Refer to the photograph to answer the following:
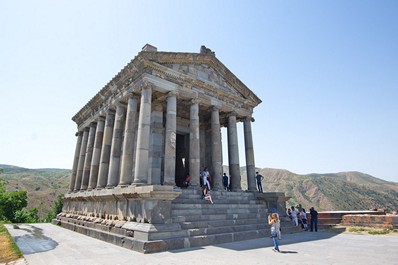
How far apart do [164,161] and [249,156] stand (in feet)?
21.9

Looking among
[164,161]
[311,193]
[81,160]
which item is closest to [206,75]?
[164,161]

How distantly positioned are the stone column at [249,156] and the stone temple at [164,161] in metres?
0.07

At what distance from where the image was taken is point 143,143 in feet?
39.1

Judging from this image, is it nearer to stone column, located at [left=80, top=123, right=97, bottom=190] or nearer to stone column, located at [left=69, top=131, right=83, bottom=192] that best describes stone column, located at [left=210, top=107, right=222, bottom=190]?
stone column, located at [left=80, top=123, right=97, bottom=190]

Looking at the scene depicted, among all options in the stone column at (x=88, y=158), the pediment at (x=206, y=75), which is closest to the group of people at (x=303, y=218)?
the pediment at (x=206, y=75)

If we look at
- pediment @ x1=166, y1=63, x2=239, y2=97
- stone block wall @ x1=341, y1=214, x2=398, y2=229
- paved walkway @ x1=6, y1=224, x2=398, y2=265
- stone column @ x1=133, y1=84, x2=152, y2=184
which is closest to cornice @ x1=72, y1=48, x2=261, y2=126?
pediment @ x1=166, y1=63, x2=239, y2=97

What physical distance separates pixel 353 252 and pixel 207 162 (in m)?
12.5

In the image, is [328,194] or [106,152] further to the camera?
[328,194]

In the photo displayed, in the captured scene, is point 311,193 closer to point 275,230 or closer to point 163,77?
point 163,77

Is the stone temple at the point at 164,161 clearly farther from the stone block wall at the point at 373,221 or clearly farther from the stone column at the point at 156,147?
the stone block wall at the point at 373,221

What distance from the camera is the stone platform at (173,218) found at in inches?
336

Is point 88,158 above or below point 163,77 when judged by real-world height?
below

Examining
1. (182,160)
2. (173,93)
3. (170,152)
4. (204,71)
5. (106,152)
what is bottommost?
(170,152)

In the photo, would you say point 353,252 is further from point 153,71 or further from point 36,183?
point 36,183
